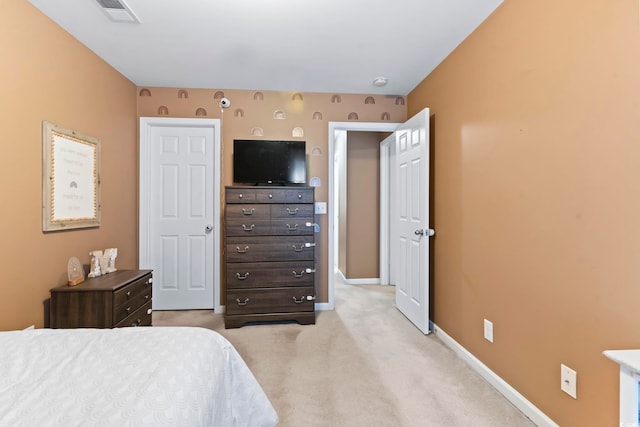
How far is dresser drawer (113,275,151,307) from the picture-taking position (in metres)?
2.08

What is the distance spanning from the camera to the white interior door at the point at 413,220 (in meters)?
2.75

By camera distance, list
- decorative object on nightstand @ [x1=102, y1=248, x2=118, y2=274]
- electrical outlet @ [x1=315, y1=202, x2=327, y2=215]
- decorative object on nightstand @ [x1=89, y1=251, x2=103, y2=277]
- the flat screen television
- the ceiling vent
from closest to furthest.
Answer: the ceiling vent < decorative object on nightstand @ [x1=89, y1=251, x2=103, y2=277] < decorative object on nightstand @ [x1=102, y1=248, x2=118, y2=274] < the flat screen television < electrical outlet @ [x1=315, y1=202, x2=327, y2=215]

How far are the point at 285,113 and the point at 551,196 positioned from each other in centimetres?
266

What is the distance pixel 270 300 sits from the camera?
2.98 meters

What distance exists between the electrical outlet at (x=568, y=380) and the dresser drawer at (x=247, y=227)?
2.31m

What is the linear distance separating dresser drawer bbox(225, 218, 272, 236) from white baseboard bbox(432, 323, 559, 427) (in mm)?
1898

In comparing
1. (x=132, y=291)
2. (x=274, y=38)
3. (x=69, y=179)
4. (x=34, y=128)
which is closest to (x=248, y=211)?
(x=132, y=291)

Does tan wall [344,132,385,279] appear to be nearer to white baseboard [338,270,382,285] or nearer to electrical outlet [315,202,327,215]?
white baseboard [338,270,382,285]

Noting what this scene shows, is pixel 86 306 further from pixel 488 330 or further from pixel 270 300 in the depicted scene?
pixel 488 330

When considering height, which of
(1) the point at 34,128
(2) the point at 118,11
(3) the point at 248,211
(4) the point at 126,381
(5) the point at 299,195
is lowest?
(4) the point at 126,381

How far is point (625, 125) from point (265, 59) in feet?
8.06

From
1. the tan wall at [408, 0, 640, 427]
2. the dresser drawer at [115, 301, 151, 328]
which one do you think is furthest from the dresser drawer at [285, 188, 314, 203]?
the dresser drawer at [115, 301, 151, 328]

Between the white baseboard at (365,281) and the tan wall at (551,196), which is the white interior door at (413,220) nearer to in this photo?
the tan wall at (551,196)

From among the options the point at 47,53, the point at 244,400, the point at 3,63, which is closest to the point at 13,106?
the point at 3,63
